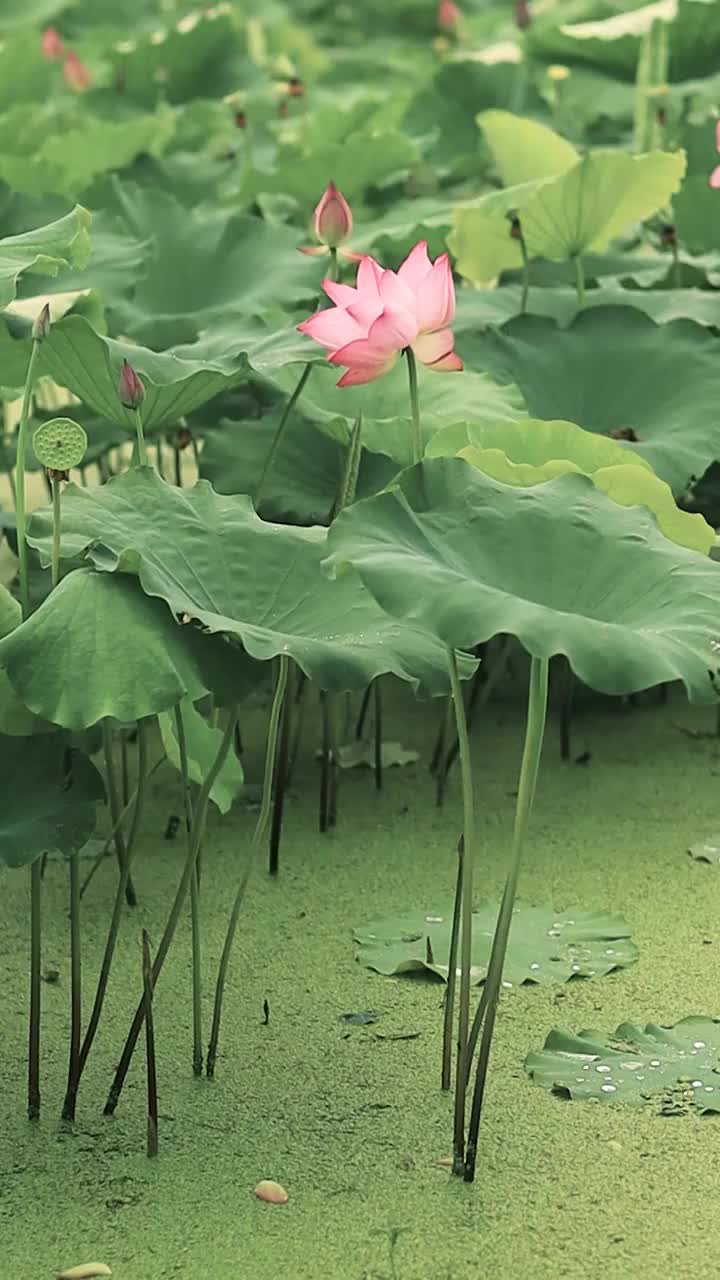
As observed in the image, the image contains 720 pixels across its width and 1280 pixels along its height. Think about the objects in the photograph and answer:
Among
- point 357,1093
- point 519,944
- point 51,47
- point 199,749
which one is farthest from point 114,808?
point 51,47

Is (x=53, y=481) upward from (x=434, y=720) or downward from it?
upward

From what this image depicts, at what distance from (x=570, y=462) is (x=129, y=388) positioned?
0.36 metres

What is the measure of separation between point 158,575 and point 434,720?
1039 mm

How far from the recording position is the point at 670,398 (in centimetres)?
212

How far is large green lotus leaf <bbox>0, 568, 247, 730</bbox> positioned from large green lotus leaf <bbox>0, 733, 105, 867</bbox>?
0.11m

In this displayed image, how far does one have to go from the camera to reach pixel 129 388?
1524mm

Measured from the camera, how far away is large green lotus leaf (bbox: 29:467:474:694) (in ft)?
4.50

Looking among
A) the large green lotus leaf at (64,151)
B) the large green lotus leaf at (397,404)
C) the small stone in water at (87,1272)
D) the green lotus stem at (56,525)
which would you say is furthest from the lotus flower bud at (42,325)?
the large green lotus leaf at (64,151)

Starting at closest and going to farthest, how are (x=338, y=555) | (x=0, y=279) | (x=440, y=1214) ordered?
(x=338, y=555), (x=440, y=1214), (x=0, y=279)

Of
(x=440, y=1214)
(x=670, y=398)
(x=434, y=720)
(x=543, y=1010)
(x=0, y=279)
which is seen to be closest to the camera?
(x=440, y=1214)

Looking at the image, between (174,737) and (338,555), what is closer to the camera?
(338,555)

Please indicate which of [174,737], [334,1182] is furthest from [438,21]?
[334,1182]

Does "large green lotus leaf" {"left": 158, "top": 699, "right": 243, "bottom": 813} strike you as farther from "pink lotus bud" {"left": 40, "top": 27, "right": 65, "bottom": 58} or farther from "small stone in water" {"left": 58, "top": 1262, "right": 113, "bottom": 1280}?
"pink lotus bud" {"left": 40, "top": 27, "right": 65, "bottom": 58}

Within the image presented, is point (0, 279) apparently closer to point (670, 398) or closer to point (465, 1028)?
point (465, 1028)
